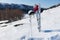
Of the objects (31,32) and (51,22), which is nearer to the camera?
(31,32)

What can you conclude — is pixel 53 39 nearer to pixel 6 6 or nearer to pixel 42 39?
pixel 42 39

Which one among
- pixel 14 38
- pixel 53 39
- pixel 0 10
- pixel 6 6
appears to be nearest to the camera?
pixel 53 39

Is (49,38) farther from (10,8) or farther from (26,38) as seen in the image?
(10,8)

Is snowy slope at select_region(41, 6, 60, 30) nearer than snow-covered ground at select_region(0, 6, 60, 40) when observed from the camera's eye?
No

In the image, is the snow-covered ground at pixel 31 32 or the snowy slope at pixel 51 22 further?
the snowy slope at pixel 51 22

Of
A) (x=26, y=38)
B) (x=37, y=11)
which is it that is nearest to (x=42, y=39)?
(x=26, y=38)

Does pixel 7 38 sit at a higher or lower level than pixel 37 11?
lower

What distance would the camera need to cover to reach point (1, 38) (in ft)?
17.7

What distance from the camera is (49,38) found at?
4254 millimetres

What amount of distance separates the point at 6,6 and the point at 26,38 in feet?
52.2

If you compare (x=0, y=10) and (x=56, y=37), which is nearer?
(x=56, y=37)

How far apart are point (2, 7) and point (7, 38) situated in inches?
572

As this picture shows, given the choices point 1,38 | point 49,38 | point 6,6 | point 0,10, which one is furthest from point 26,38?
point 6,6

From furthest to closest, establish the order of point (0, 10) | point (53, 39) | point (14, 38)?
point (0, 10), point (14, 38), point (53, 39)
